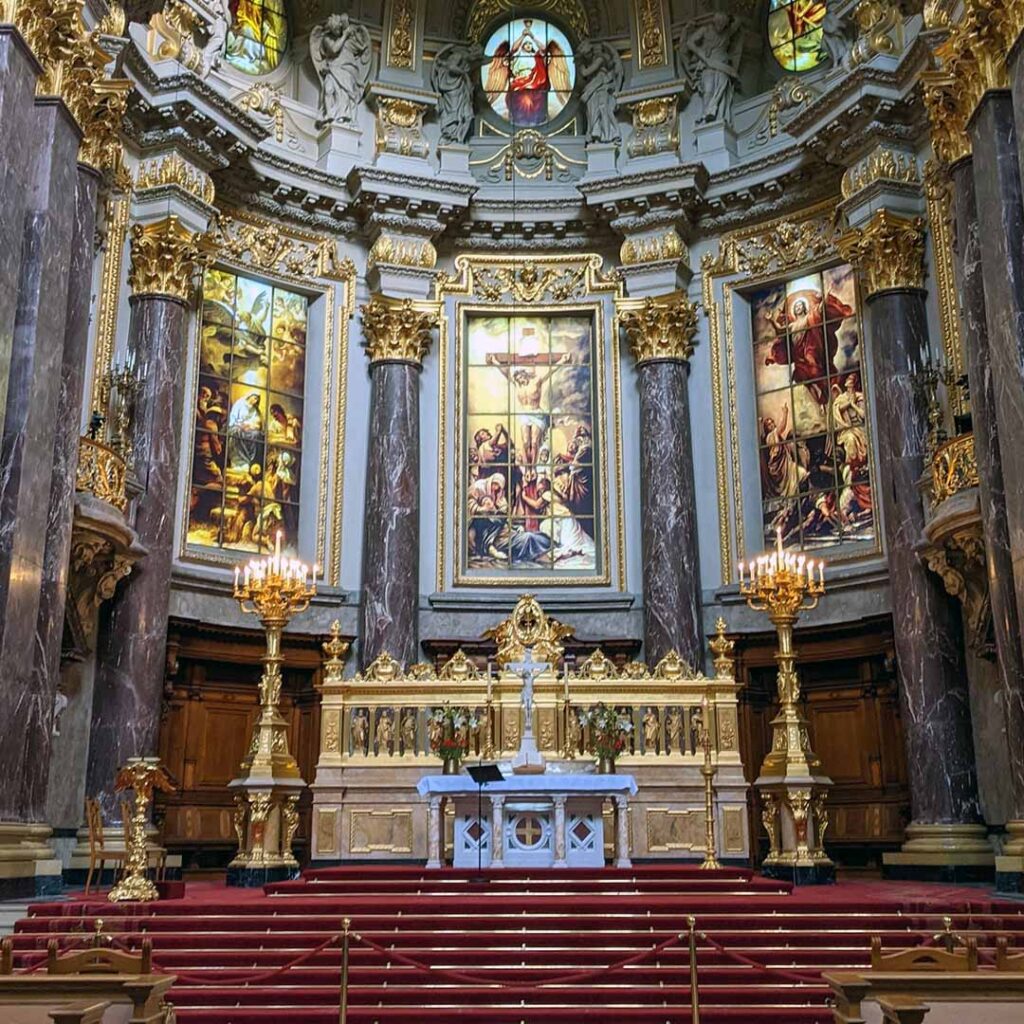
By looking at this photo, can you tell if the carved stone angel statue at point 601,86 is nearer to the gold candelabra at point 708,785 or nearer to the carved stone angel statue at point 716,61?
the carved stone angel statue at point 716,61

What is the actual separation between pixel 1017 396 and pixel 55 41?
1037cm

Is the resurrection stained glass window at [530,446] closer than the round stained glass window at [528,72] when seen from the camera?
Yes

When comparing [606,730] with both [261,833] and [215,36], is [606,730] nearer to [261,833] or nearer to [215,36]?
[261,833]

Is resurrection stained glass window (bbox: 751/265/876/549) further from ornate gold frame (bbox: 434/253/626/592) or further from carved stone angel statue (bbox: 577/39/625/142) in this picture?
carved stone angel statue (bbox: 577/39/625/142)

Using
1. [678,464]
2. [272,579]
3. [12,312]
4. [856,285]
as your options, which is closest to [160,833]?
[272,579]

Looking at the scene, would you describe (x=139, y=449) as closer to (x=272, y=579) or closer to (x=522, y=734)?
(x=272, y=579)

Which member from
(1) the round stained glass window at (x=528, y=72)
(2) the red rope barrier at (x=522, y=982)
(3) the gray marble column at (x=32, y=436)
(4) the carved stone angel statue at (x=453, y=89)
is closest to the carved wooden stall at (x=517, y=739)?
(3) the gray marble column at (x=32, y=436)

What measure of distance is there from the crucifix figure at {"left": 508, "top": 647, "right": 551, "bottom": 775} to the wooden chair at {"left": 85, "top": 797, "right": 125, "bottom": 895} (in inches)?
173

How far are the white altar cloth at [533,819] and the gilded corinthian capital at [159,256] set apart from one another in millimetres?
8682

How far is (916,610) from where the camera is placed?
52.8 ft

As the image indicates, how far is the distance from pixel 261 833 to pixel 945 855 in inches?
323

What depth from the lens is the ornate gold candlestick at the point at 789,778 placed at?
13180 mm

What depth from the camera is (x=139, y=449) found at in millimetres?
16812

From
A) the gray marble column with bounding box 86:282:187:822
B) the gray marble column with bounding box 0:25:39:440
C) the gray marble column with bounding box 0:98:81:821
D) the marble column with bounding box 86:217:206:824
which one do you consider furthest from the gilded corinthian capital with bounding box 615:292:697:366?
the gray marble column with bounding box 0:25:39:440
